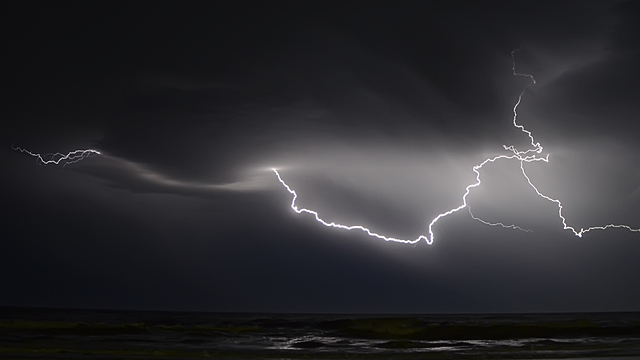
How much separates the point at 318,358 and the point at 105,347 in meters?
6.15

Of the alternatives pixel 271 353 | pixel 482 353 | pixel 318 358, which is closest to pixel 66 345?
pixel 271 353

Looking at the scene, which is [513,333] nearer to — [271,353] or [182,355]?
[271,353]

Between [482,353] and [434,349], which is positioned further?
[434,349]

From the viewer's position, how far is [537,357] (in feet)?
36.2

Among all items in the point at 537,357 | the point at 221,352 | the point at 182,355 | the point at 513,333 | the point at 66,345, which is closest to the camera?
the point at 537,357

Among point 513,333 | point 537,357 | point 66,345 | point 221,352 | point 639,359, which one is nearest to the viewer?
point 639,359

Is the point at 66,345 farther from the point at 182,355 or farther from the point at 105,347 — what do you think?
the point at 182,355

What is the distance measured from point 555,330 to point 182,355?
1861 cm

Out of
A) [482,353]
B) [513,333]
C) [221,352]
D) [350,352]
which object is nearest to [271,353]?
[221,352]

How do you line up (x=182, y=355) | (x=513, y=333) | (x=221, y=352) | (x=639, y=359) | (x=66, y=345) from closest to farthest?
(x=639, y=359) → (x=182, y=355) → (x=221, y=352) → (x=66, y=345) → (x=513, y=333)

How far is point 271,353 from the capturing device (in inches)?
508

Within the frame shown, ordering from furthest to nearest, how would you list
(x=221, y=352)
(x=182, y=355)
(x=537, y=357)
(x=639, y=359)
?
(x=221, y=352)
(x=182, y=355)
(x=537, y=357)
(x=639, y=359)

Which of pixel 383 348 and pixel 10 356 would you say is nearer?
pixel 10 356

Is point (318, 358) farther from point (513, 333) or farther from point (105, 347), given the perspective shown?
point (513, 333)
